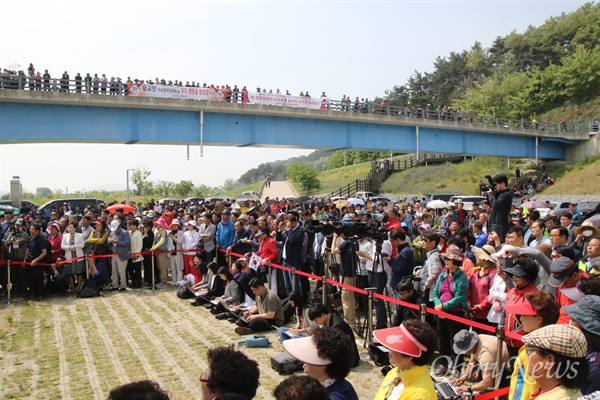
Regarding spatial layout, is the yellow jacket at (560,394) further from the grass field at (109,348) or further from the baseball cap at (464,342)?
the grass field at (109,348)

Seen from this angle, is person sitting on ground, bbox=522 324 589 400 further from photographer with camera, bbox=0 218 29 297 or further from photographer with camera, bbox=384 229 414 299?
photographer with camera, bbox=0 218 29 297

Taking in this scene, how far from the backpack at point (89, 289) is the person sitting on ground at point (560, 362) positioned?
36.0ft

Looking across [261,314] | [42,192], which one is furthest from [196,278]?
[42,192]

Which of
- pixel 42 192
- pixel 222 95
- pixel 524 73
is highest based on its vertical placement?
pixel 524 73

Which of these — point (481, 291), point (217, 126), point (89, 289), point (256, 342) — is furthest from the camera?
point (217, 126)

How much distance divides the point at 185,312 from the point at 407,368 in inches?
298

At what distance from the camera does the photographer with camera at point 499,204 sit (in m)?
7.78

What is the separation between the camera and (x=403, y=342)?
10.9 feet

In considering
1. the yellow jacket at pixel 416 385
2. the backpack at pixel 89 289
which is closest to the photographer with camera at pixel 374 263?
the yellow jacket at pixel 416 385

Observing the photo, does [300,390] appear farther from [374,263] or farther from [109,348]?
[109,348]

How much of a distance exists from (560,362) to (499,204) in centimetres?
557

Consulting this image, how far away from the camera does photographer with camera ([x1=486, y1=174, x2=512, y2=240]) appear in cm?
778

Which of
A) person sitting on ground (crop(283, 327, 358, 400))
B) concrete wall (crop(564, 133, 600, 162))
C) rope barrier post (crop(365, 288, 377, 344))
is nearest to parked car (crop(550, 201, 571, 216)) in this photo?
rope barrier post (crop(365, 288, 377, 344))

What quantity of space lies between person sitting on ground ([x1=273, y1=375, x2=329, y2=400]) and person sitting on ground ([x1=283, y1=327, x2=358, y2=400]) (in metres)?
0.45
